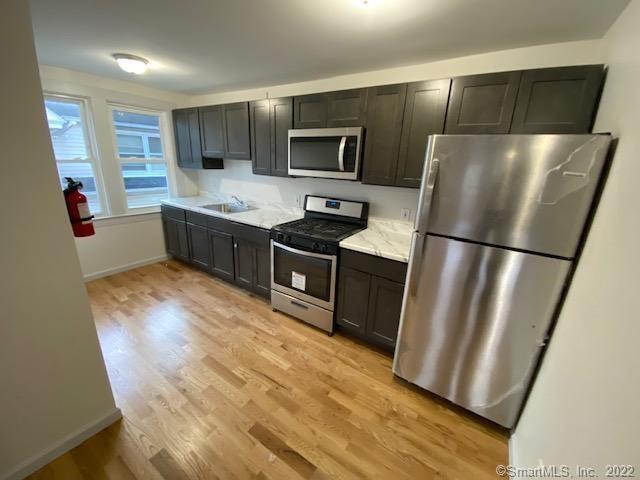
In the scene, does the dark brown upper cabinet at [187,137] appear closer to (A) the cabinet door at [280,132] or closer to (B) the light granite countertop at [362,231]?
(B) the light granite countertop at [362,231]

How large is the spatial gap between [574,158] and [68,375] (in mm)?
2727

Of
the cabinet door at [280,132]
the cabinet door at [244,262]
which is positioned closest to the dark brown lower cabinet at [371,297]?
the cabinet door at [244,262]

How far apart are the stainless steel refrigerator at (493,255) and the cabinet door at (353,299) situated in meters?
0.43

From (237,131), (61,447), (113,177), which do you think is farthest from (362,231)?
(113,177)

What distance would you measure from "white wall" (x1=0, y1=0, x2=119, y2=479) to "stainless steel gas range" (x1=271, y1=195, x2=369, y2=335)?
1454 mm

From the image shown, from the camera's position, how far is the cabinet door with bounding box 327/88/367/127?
212 cm

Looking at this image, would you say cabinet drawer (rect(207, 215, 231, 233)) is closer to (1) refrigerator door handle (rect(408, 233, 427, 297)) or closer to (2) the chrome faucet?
(2) the chrome faucet

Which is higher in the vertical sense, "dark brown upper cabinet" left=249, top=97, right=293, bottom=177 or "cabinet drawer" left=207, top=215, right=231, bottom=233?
"dark brown upper cabinet" left=249, top=97, right=293, bottom=177

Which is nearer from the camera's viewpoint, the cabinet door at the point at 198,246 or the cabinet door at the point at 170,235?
the cabinet door at the point at 198,246

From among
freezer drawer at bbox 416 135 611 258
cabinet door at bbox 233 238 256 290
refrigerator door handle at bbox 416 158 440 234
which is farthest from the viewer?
cabinet door at bbox 233 238 256 290

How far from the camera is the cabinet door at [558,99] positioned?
1425mm

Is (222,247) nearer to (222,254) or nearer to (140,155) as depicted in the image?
(222,254)

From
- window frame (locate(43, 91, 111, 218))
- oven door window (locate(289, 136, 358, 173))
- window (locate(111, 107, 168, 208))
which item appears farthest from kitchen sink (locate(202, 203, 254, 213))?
oven door window (locate(289, 136, 358, 173))

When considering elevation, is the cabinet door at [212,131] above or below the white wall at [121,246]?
above
